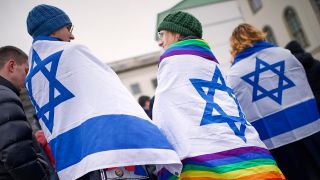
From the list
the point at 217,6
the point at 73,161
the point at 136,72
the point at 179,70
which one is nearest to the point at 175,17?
the point at 179,70

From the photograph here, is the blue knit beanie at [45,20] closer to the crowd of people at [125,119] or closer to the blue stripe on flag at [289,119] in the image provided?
the crowd of people at [125,119]

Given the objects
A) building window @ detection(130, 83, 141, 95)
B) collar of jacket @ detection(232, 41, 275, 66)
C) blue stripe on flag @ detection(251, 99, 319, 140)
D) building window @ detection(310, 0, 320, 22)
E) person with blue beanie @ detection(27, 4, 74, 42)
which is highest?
person with blue beanie @ detection(27, 4, 74, 42)

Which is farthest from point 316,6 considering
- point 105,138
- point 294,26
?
point 105,138

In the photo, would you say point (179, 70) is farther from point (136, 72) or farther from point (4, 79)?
point (136, 72)

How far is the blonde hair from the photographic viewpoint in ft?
11.5

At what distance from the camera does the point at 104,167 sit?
165cm

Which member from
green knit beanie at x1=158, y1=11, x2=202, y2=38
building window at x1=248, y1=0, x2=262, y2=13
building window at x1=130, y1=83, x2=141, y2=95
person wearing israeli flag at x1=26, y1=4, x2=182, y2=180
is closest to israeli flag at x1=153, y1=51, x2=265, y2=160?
person wearing israeli flag at x1=26, y1=4, x2=182, y2=180

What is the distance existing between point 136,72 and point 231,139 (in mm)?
33376

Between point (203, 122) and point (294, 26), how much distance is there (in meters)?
22.0

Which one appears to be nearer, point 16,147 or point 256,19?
point 16,147

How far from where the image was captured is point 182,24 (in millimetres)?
2367

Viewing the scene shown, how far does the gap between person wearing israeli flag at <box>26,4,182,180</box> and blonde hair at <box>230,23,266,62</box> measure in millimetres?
1880

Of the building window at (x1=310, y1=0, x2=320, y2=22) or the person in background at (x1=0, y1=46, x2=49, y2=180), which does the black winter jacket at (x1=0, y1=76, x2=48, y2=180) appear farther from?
the building window at (x1=310, y1=0, x2=320, y2=22)

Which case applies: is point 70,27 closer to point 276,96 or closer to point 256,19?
point 276,96
